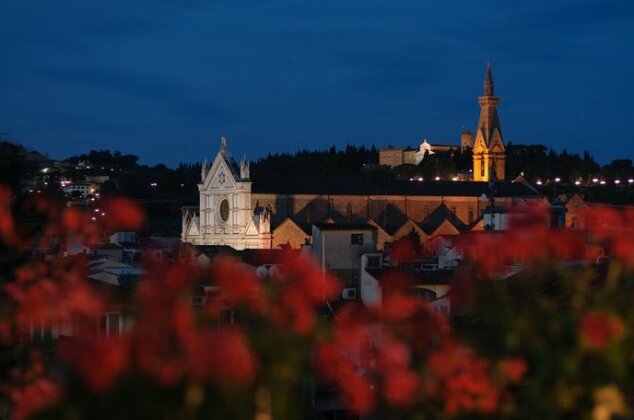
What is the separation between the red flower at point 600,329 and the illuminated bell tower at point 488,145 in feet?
326

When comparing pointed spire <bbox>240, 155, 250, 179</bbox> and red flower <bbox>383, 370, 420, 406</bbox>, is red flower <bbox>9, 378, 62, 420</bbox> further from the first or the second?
pointed spire <bbox>240, 155, 250, 179</bbox>

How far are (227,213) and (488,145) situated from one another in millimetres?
37549

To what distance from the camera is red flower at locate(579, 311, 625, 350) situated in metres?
12.5

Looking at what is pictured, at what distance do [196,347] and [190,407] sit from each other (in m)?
1.29

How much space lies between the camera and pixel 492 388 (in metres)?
12.6

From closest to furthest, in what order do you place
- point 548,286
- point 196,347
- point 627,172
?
point 196,347 < point 548,286 < point 627,172

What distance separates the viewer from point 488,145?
113062 mm

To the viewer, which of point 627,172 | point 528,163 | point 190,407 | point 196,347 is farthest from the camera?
point 528,163

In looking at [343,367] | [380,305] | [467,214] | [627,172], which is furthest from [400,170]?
[343,367]

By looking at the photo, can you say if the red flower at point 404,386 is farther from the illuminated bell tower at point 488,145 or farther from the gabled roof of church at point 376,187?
the illuminated bell tower at point 488,145

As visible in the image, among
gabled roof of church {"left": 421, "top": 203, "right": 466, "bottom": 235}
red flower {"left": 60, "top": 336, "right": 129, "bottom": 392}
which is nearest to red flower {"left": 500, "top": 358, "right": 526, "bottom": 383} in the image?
red flower {"left": 60, "top": 336, "right": 129, "bottom": 392}

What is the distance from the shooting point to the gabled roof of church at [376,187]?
8606 cm

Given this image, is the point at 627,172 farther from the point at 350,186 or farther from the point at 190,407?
the point at 190,407

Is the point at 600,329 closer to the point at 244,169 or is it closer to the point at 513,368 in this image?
the point at 513,368
